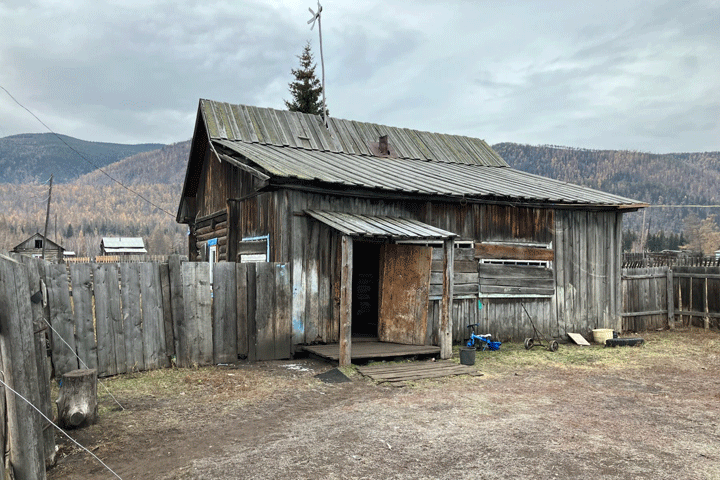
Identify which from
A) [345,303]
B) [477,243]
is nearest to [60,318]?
[345,303]

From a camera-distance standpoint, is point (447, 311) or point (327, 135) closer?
point (447, 311)

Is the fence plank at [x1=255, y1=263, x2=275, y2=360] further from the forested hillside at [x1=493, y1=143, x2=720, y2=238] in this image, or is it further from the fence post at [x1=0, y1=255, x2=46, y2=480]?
the forested hillside at [x1=493, y1=143, x2=720, y2=238]

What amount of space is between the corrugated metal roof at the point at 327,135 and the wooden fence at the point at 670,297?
6.03m

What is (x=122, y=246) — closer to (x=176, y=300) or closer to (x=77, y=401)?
(x=176, y=300)

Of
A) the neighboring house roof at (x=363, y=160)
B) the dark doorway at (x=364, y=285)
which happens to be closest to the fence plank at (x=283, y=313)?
the neighboring house roof at (x=363, y=160)

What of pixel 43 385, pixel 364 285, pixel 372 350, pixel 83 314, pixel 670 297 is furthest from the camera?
pixel 670 297

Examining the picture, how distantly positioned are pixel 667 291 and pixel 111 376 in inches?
596

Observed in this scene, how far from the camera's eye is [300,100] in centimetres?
2997

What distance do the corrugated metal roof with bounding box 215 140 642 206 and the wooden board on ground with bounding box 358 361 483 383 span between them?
362 centimetres

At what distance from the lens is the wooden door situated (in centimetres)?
1102

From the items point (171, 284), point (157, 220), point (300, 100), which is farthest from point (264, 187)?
point (157, 220)

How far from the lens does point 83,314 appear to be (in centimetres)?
821

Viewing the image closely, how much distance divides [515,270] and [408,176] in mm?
3552

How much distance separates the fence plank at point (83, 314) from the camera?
8.16 m
